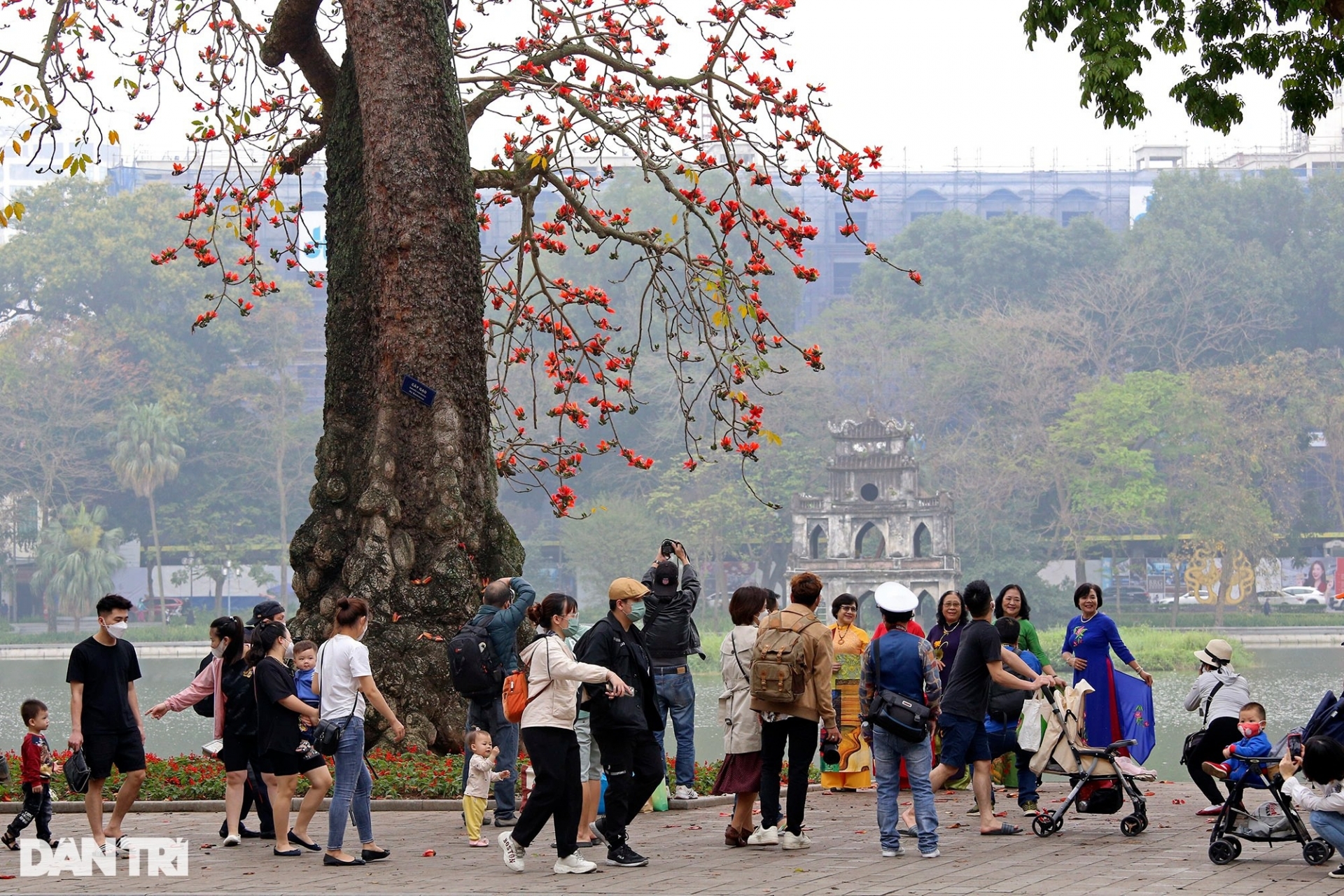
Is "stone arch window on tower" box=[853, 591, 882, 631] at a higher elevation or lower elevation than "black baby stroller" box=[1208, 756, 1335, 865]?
lower

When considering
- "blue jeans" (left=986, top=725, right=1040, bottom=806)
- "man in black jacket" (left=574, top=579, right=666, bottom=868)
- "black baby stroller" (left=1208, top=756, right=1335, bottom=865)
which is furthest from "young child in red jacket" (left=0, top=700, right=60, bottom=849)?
"black baby stroller" (left=1208, top=756, right=1335, bottom=865)

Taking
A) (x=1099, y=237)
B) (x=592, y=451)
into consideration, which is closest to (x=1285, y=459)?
(x=1099, y=237)

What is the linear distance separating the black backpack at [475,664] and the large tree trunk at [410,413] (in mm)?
2802

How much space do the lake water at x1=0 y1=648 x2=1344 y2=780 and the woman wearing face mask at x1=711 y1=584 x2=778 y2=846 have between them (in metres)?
13.4

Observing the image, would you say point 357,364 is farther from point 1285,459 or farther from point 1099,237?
point 1099,237

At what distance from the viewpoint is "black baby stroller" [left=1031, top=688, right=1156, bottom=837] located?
7.95 meters

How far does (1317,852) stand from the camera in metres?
7.01

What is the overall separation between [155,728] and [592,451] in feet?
81.8

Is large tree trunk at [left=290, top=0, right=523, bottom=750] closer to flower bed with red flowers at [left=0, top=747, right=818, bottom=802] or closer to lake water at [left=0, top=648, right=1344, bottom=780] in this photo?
flower bed with red flowers at [left=0, top=747, right=818, bottom=802]

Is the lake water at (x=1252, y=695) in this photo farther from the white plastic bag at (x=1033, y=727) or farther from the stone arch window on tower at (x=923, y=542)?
the white plastic bag at (x=1033, y=727)

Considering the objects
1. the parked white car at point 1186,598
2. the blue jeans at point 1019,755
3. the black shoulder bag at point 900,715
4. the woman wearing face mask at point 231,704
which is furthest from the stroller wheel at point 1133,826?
the parked white car at point 1186,598

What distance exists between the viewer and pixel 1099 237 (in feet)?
194

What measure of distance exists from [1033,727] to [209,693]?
Result: 164 inches

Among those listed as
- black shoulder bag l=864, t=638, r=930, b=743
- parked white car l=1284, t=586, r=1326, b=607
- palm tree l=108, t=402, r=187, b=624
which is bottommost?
parked white car l=1284, t=586, r=1326, b=607
